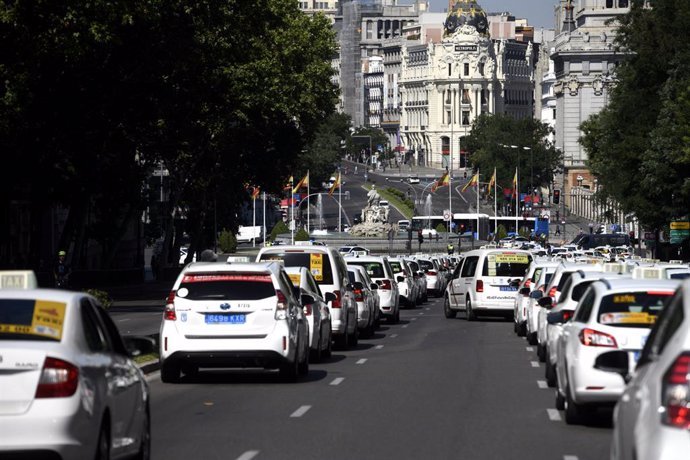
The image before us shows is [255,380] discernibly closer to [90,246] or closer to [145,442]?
[145,442]

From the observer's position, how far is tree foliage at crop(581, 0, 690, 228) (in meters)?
63.8

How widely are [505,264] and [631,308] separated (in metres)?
27.8

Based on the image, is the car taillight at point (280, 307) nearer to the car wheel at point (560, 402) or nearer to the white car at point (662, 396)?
the car wheel at point (560, 402)

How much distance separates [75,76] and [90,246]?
39487mm

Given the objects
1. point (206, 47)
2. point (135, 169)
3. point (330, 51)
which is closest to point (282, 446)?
point (206, 47)

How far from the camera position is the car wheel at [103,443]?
11.9 metres

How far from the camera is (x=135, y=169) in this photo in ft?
203

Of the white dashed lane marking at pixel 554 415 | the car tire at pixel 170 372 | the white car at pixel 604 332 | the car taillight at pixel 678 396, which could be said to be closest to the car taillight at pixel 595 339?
the white car at pixel 604 332

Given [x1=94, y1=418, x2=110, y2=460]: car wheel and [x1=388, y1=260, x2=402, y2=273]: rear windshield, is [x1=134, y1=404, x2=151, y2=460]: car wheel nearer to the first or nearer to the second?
[x1=94, y1=418, x2=110, y2=460]: car wheel

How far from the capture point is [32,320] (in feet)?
39.3

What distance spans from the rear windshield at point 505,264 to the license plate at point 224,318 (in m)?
22.8

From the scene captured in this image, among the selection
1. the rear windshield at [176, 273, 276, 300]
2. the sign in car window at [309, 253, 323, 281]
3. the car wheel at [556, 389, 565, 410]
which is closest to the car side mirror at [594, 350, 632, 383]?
the car wheel at [556, 389, 565, 410]

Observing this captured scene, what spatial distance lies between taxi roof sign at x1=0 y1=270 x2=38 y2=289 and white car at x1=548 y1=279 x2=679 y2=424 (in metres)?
6.14

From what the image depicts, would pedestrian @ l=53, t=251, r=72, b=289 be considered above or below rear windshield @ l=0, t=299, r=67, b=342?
below
